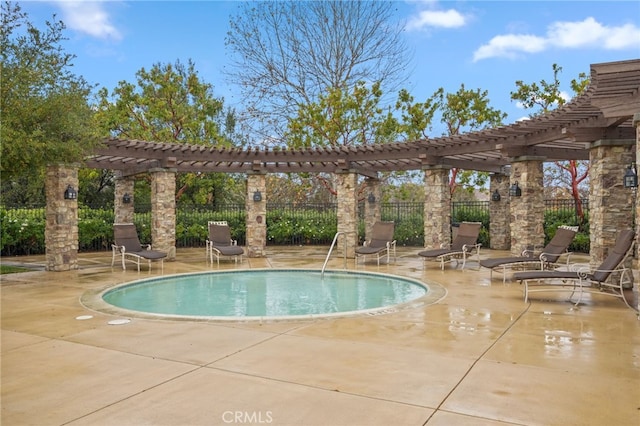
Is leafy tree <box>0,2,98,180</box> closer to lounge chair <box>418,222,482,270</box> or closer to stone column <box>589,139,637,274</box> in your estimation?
lounge chair <box>418,222,482,270</box>

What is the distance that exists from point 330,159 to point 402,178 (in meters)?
9.15

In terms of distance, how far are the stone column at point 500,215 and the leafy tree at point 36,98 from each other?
493 inches

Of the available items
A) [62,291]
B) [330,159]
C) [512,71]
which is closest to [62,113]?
[62,291]

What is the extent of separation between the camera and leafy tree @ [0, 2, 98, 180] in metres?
8.35

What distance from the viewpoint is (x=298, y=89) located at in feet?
75.3

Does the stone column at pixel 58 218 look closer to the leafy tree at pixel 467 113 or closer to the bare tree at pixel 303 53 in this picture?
the bare tree at pixel 303 53

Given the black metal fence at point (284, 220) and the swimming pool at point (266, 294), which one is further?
the black metal fence at point (284, 220)

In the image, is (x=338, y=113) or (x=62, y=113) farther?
(x=338, y=113)

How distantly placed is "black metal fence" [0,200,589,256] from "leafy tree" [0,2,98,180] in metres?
6.64

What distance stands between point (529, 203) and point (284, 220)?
32.2 feet

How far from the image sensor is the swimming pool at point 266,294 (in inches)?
290

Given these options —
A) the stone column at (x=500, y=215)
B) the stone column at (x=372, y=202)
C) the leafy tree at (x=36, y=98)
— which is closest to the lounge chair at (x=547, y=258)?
the stone column at (x=500, y=215)

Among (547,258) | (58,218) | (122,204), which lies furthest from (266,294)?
(122,204)

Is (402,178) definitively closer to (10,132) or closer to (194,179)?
(194,179)
